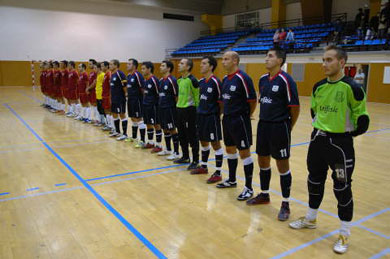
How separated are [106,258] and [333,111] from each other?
236 centimetres

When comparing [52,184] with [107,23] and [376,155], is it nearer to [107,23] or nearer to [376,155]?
[376,155]

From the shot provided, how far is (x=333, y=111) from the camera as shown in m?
2.87

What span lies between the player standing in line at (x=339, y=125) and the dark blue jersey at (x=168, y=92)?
10.0ft

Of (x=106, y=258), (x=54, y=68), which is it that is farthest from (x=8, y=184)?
(x=54, y=68)

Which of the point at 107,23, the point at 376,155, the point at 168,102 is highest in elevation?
the point at 107,23

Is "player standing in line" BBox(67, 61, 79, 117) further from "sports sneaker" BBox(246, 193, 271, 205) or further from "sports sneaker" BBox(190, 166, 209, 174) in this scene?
"sports sneaker" BBox(246, 193, 271, 205)

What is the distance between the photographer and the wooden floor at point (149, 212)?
293 centimetres

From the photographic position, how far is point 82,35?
2369 cm

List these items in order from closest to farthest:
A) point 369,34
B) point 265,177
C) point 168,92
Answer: point 265,177, point 168,92, point 369,34

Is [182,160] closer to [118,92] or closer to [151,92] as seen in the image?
[151,92]

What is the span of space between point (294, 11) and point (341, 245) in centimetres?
2383

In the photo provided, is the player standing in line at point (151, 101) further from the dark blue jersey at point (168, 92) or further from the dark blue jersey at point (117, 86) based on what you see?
the dark blue jersey at point (117, 86)

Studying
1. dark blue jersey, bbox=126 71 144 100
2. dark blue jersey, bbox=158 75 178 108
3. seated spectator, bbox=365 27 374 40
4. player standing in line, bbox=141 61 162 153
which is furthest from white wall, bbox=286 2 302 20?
dark blue jersey, bbox=158 75 178 108

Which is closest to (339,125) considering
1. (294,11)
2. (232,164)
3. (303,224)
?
(303,224)
